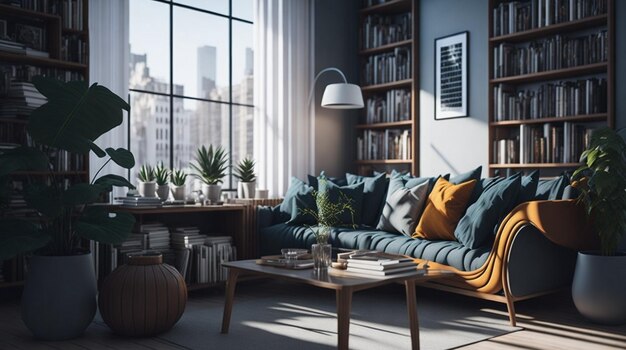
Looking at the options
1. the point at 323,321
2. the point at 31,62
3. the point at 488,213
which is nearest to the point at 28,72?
the point at 31,62

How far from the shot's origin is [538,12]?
5.41m

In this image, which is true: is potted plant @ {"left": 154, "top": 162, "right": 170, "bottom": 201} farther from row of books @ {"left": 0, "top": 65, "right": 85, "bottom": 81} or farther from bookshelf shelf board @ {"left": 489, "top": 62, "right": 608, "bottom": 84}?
bookshelf shelf board @ {"left": 489, "top": 62, "right": 608, "bottom": 84}

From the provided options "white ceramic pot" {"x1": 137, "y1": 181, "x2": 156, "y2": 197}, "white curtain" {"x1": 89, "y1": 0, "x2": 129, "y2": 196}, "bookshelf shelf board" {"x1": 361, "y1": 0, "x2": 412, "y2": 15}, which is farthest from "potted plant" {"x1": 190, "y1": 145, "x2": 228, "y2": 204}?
"bookshelf shelf board" {"x1": 361, "y1": 0, "x2": 412, "y2": 15}

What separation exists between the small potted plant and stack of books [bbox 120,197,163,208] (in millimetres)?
253

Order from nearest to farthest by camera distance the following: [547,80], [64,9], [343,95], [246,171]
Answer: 1. [64,9]
2. [547,80]
3. [343,95]
4. [246,171]

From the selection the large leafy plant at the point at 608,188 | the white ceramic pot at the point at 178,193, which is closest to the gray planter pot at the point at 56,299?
the white ceramic pot at the point at 178,193

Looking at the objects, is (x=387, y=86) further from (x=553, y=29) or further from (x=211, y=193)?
(x=211, y=193)

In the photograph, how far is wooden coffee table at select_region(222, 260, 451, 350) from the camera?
2.90 m

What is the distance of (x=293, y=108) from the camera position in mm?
6621

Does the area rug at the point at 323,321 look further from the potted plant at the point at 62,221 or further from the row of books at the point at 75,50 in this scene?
the row of books at the point at 75,50

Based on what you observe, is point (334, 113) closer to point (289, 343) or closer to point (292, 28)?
point (292, 28)

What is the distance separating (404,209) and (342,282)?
6.78 feet

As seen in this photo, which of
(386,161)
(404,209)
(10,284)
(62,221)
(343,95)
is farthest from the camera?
(386,161)

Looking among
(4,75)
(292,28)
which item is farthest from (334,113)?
(4,75)
